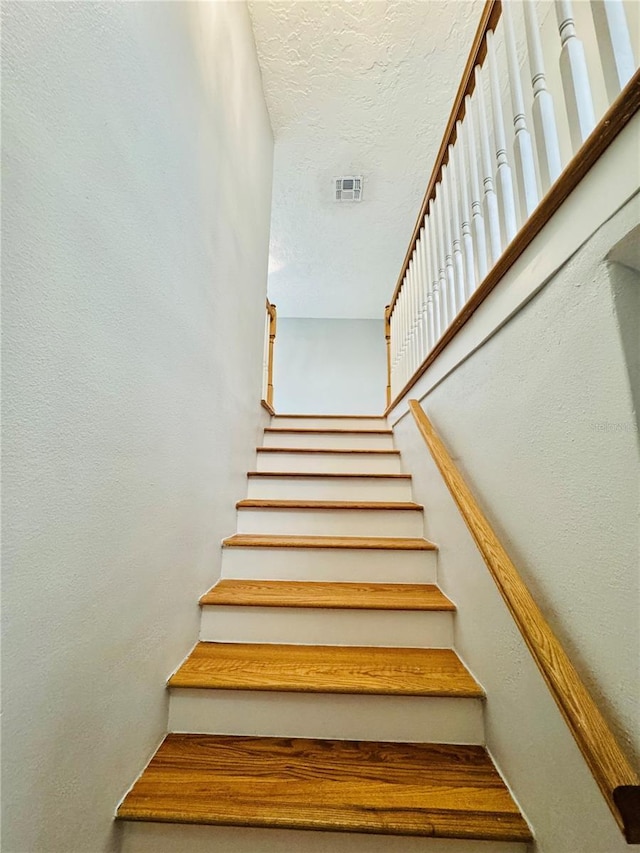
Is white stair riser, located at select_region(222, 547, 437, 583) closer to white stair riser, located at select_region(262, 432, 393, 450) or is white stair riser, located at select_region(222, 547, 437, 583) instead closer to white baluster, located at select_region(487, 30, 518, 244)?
white stair riser, located at select_region(262, 432, 393, 450)

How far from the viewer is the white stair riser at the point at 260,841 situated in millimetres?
821

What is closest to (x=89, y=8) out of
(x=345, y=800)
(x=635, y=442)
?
(x=635, y=442)

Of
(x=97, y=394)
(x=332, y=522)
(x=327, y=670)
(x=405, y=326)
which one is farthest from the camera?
(x=405, y=326)

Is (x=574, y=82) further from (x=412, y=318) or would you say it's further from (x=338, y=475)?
(x=338, y=475)

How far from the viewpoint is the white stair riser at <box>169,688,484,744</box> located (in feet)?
3.39

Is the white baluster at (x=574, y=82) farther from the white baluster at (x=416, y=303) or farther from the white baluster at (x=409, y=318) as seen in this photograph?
the white baluster at (x=409, y=318)

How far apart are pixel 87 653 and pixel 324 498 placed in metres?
1.34

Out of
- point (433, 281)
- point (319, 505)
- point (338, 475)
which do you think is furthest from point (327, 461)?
point (433, 281)

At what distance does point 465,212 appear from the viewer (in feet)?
4.78

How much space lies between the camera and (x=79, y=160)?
67 cm

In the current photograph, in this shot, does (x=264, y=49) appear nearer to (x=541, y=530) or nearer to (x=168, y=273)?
(x=168, y=273)

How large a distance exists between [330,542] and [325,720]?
62cm

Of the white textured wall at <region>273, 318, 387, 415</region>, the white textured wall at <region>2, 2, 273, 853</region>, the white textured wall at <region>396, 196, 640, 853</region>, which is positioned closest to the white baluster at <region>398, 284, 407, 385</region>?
the white textured wall at <region>396, 196, 640, 853</region>

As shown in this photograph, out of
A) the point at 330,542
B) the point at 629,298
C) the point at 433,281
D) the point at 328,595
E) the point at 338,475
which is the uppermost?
the point at 433,281
